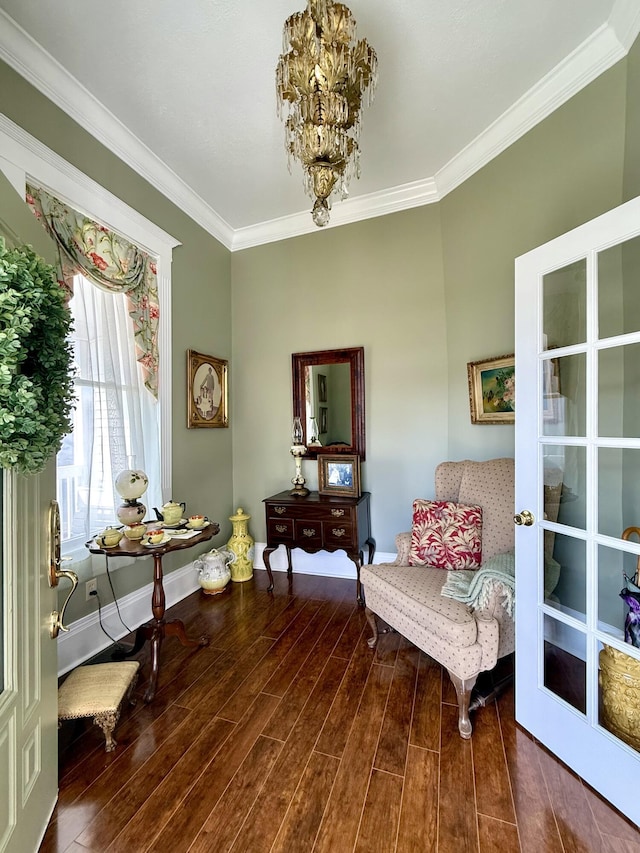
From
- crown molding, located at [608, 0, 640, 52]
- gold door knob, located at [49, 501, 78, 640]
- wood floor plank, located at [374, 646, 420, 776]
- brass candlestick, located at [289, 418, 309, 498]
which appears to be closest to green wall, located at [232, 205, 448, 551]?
brass candlestick, located at [289, 418, 309, 498]

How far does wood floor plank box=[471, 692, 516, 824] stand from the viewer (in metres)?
1.24

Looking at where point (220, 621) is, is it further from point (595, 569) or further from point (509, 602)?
point (595, 569)

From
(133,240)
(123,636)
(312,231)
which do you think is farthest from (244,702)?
(312,231)

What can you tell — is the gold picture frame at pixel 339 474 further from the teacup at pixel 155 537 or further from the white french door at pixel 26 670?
the white french door at pixel 26 670

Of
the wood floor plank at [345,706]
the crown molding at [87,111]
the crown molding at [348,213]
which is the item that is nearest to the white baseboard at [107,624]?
the wood floor plank at [345,706]

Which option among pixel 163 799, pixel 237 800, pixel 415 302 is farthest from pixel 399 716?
pixel 415 302

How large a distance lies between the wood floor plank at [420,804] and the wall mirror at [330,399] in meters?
2.03

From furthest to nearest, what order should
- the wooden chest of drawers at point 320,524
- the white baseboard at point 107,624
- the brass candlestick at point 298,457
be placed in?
the brass candlestick at point 298,457
the wooden chest of drawers at point 320,524
the white baseboard at point 107,624

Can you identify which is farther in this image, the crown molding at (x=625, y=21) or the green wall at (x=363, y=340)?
the green wall at (x=363, y=340)

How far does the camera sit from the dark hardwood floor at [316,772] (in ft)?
3.83

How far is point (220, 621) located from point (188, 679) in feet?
1.91

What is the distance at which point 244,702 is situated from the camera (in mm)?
1763

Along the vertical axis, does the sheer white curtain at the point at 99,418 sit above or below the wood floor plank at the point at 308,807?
above

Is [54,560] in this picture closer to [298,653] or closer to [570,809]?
[298,653]
